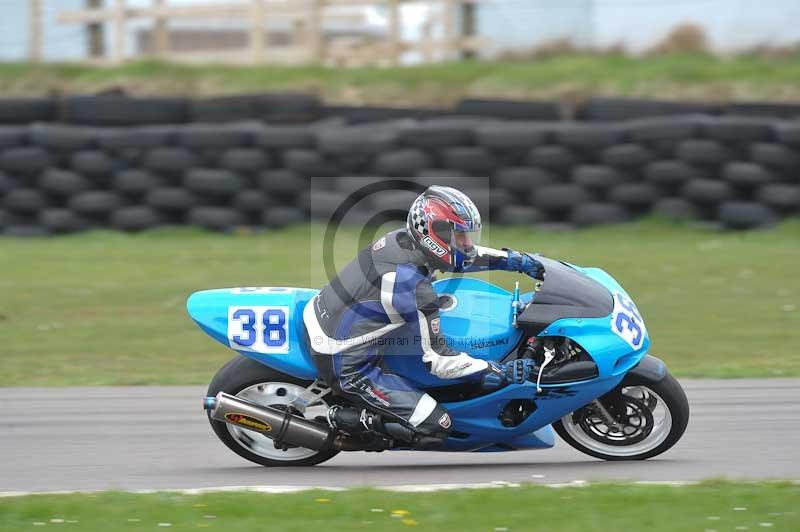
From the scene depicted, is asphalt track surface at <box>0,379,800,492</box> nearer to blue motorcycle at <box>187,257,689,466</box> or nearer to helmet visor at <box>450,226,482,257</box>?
blue motorcycle at <box>187,257,689,466</box>

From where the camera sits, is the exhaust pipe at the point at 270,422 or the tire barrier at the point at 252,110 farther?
the tire barrier at the point at 252,110

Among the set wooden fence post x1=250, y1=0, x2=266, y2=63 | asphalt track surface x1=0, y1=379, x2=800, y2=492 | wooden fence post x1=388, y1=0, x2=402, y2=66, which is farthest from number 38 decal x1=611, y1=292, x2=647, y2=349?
wooden fence post x1=250, y1=0, x2=266, y2=63

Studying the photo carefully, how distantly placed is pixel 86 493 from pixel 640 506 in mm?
2608

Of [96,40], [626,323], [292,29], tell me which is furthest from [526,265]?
[96,40]

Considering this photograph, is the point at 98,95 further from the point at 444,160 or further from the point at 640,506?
the point at 640,506

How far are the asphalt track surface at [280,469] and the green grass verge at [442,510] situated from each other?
20.2 inches

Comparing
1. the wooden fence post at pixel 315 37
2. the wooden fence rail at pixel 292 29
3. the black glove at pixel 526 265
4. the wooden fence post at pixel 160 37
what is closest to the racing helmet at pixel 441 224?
the black glove at pixel 526 265

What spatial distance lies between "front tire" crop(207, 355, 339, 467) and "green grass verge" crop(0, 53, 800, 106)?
11297 mm

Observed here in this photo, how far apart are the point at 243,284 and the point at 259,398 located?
243 inches

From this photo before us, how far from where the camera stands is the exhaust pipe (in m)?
5.96

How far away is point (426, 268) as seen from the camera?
19.4ft

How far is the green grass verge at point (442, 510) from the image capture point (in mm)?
4820

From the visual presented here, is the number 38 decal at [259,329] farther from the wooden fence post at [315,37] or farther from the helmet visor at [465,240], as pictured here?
the wooden fence post at [315,37]

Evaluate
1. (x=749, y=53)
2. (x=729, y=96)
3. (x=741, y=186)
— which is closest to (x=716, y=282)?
(x=741, y=186)
